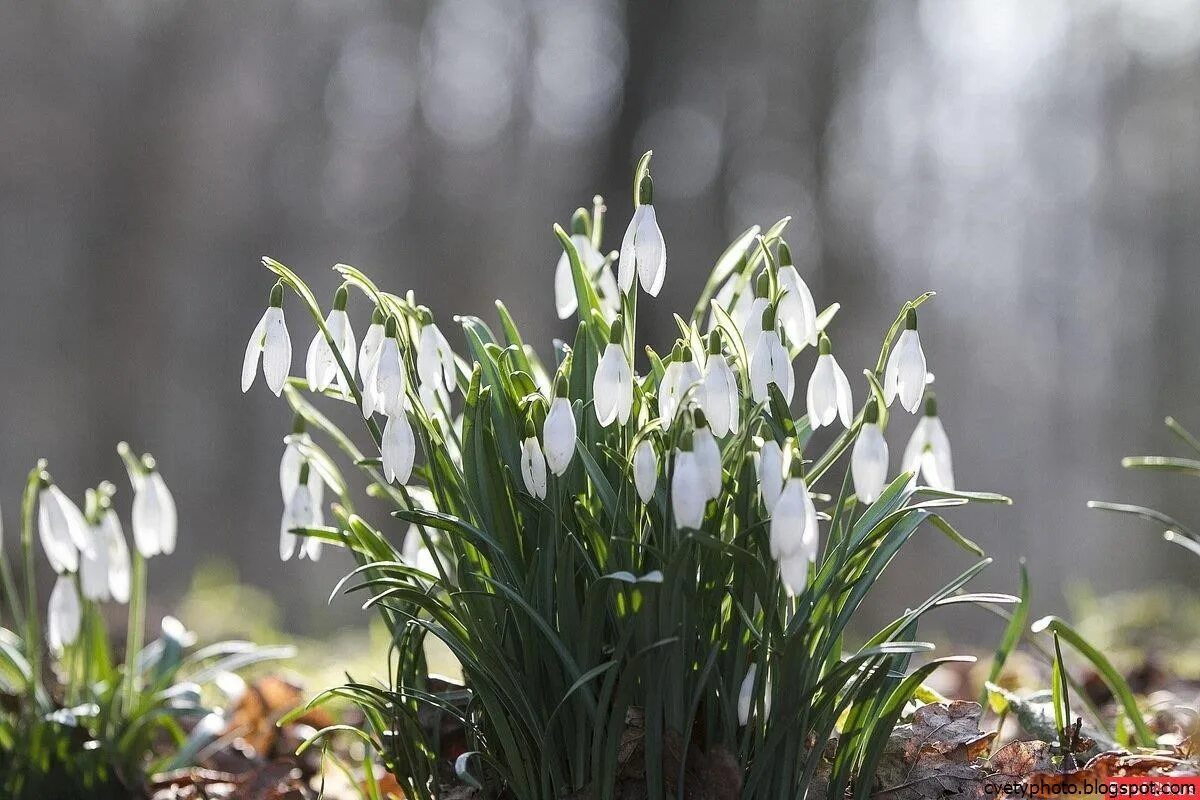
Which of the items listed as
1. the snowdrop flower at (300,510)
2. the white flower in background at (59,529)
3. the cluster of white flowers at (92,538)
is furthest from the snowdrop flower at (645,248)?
the white flower in background at (59,529)

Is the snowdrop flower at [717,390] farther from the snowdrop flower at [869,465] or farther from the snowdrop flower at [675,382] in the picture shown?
the snowdrop flower at [869,465]

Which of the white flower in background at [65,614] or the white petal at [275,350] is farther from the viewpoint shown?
the white flower in background at [65,614]

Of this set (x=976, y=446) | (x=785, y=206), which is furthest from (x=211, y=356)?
(x=976, y=446)

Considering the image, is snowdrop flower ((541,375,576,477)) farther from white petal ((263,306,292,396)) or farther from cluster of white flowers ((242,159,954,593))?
white petal ((263,306,292,396))

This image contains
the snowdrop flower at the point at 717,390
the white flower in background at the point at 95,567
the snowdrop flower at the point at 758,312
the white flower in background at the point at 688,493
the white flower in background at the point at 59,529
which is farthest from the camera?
the white flower in background at the point at 95,567

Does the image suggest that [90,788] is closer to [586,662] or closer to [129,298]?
[586,662]

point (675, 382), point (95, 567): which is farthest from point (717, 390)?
point (95, 567)

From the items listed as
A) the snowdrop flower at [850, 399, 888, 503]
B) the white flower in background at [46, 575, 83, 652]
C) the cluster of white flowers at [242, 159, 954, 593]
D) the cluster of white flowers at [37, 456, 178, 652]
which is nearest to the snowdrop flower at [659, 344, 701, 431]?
the cluster of white flowers at [242, 159, 954, 593]

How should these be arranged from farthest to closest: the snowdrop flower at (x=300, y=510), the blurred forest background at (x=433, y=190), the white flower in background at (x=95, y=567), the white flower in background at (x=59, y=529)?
1. the blurred forest background at (x=433, y=190)
2. the white flower in background at (x=95, y=567)
3. the white flower in background at (x=59, y=529)
4. the snowdrop flower at (x=300, y=510)
